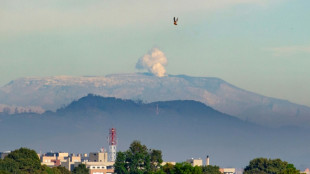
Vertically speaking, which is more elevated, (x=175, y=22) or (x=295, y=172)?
(x=175, y=22)

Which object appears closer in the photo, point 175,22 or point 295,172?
point 175,22
